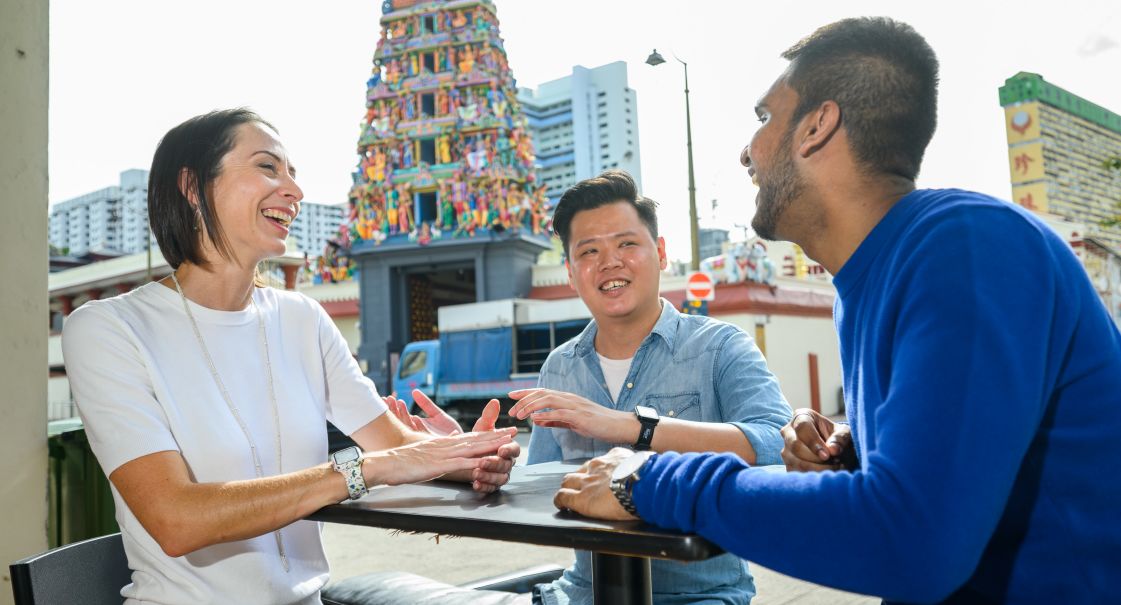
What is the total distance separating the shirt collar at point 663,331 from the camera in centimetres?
260

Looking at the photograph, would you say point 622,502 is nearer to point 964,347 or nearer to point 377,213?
point 964,347

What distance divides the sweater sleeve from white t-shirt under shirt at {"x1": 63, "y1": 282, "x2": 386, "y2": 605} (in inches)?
53.1

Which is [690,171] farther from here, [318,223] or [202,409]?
[318,223]

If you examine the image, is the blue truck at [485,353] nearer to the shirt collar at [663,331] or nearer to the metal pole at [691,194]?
the metal pole at [691,194]

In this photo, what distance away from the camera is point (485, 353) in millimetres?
18438

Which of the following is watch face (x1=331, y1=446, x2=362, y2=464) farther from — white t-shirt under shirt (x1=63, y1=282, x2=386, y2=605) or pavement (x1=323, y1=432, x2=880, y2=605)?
pavement (x1=323, y1=432, x2=880, y2=605)

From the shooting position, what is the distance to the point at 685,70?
14930 millimetres

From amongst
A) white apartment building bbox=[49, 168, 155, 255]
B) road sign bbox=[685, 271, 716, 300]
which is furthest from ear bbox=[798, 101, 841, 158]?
white apartment building bbox=[49, 168, 155, 255]

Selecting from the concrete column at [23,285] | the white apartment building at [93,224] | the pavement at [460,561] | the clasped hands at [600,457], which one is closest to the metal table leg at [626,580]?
the clasped hands at [600,457]

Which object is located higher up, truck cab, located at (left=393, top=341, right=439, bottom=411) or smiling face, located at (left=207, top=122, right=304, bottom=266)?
smiling face, located at (left=207, top=122, right=304, bottom=266)

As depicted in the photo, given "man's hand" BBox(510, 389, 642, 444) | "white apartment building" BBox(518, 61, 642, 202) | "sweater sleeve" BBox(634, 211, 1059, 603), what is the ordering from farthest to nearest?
"white apartment building" BBox(518, 61, 642, 202), "man's hand" BBox(510, 389, 642, 444), "sweater sleeve" BBox(634, 211, 1059, 603)

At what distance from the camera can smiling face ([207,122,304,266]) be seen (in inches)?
86.3

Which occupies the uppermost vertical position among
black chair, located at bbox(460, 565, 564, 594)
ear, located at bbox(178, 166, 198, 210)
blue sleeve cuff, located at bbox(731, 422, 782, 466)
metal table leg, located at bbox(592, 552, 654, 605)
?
ear, located at bbox(178, 166, 198, 210)

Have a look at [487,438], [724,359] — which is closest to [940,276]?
[487,438]
